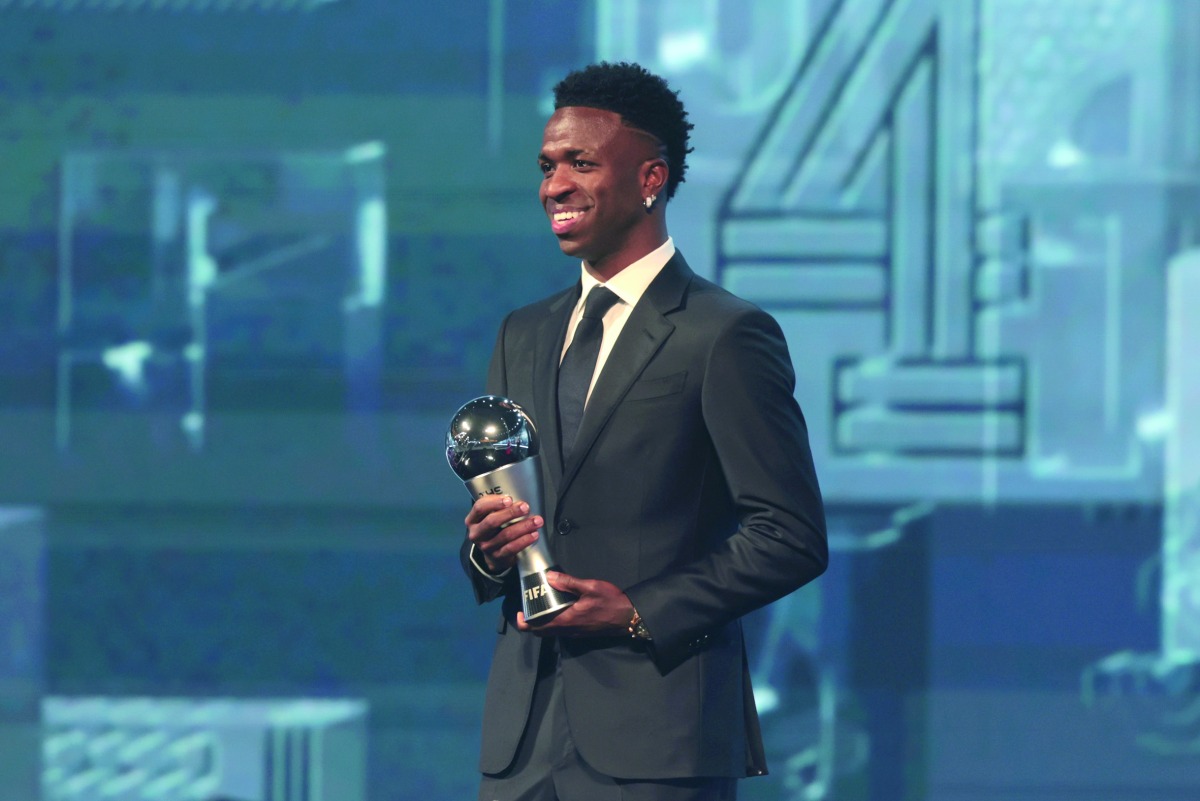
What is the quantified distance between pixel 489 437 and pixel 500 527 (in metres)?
0.10

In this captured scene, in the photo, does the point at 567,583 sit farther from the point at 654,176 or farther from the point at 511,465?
the point at 654,176

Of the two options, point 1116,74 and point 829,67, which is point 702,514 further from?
point 1116,74

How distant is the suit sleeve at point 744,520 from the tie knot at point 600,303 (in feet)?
0.54

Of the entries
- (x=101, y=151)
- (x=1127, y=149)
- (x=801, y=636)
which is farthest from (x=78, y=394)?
(x=1127, y=149)

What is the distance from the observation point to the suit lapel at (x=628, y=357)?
151 centimetres

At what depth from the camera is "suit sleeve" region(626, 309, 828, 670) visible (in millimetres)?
1473

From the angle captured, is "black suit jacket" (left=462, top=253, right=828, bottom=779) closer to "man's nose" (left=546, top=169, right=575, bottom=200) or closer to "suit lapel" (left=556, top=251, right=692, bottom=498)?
"suit lapel" (left=556, top=251, right=692, bottom=498)

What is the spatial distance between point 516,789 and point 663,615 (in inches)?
10.4

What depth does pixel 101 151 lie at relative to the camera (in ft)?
10.5

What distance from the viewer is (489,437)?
1460 millimetres

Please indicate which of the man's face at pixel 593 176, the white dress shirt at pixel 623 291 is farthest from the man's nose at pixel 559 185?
the white dress shirt at pixel 623 291

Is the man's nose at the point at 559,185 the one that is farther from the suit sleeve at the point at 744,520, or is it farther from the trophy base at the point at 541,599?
the trophy base at the point at 541,599

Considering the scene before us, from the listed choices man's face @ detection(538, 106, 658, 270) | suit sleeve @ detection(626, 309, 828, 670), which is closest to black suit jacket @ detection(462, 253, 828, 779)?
suit sleeve @ detection(626, 309, 828, 670)

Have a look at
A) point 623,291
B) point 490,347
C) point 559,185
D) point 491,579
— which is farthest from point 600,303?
point 490,347
